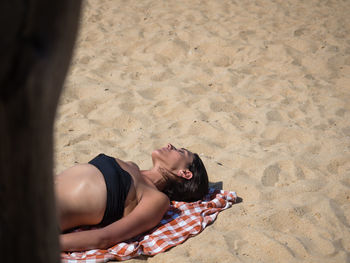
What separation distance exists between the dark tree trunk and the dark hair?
2121 mm

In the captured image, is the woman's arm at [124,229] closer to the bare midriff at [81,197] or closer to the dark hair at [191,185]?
the bare midriff at [81,197]

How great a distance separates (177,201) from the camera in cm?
311

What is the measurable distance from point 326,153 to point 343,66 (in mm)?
2378

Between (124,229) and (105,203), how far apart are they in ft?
0.67

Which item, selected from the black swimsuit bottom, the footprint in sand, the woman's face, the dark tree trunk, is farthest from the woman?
the dark tree trunk

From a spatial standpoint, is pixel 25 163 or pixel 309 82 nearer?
pixel 25 163

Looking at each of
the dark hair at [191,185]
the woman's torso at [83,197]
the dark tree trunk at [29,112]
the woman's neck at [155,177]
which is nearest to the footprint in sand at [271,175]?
the dark hair at [191,185]

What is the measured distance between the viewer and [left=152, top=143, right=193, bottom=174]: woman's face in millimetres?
2990

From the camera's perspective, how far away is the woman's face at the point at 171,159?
2990mm

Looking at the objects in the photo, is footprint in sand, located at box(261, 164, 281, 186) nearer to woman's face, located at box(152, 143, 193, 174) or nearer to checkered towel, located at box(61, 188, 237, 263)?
checkered towel, located at box(61, 188, 237, 263)

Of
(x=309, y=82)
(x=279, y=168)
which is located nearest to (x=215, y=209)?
(x=279, y=168)

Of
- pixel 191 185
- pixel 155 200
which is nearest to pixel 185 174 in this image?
pixel 191 185

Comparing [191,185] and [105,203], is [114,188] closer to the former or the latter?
[105,203]

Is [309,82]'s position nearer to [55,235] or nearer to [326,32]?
[326,32]
